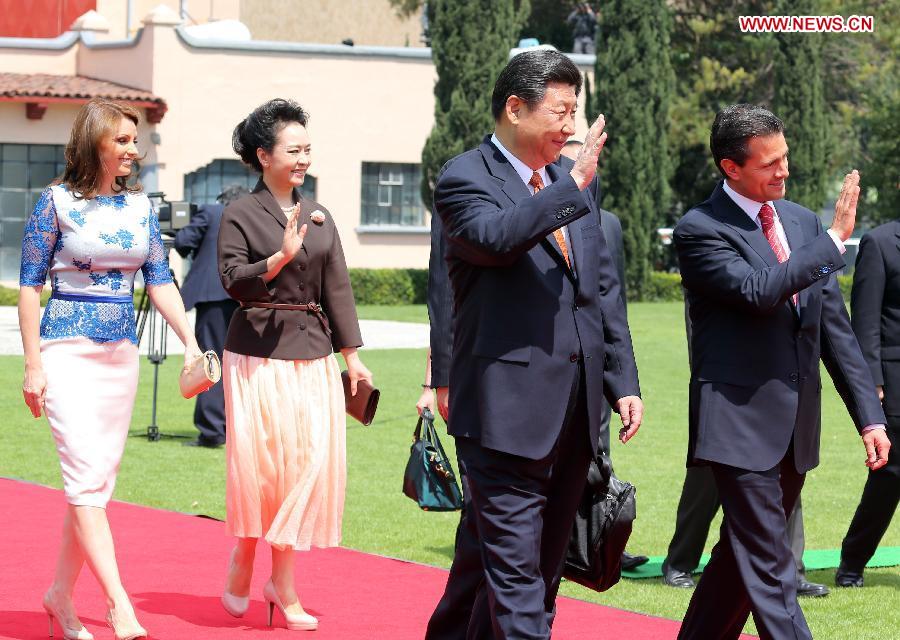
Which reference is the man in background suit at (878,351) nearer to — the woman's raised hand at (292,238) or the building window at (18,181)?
the woman's raised hand at (292,238)

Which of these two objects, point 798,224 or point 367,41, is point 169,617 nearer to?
point 798,224

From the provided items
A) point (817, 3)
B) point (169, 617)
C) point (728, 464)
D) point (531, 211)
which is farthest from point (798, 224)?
point (817, 3)

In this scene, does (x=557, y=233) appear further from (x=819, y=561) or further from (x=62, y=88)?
(x=62, y=88)

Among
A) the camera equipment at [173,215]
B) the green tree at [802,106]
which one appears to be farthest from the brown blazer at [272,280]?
the green tree at [802,106]

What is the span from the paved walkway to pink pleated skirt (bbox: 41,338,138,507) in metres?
13.2

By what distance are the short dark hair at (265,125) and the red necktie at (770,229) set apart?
6.57 feet

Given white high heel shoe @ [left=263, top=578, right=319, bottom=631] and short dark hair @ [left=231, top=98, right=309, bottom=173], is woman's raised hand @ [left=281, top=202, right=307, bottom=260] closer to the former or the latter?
short dark hair @ [left=231, top=98, right=309, bottom=173]

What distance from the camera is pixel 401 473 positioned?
1069 cm

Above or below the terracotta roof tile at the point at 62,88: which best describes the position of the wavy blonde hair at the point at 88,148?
below

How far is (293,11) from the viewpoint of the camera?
141ft

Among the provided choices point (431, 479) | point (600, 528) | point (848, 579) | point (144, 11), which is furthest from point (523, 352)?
point (144, 11)

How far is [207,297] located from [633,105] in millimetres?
22281

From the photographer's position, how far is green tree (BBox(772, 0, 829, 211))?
33.9m

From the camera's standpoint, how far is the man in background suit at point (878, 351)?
704 cm
